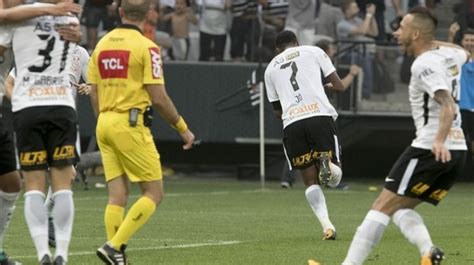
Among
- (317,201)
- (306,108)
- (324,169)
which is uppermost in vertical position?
(306,108)

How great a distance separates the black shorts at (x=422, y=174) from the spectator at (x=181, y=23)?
16.5 meters

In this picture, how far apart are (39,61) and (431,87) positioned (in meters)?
3.05

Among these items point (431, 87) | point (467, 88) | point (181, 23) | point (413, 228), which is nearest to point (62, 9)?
point (431, 87)

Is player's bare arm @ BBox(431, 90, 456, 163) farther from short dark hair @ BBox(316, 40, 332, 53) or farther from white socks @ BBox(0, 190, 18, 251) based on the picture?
short dark hair @ BBox(316, 40, 332, 53)

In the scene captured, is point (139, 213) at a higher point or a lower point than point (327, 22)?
higher

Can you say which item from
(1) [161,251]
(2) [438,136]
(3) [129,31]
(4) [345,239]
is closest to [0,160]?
(3) [129,31]

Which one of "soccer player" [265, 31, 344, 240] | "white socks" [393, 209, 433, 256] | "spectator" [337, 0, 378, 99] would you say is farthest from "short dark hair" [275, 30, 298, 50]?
"spectator" [337, 0, 378, 99]

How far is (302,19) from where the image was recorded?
27281 mm

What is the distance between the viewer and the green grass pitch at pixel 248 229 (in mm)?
14070

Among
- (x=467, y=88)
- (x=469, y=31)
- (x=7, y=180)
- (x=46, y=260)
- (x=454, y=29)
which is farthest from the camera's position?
(x=454, y=29)

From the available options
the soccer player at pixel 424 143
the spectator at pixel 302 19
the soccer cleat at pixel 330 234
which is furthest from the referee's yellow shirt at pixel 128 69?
the spectator at pixel 302 19

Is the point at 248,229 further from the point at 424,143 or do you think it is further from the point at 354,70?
the point at 354,70

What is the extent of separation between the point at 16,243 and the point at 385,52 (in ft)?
42.1

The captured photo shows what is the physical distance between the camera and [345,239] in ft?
53.2
